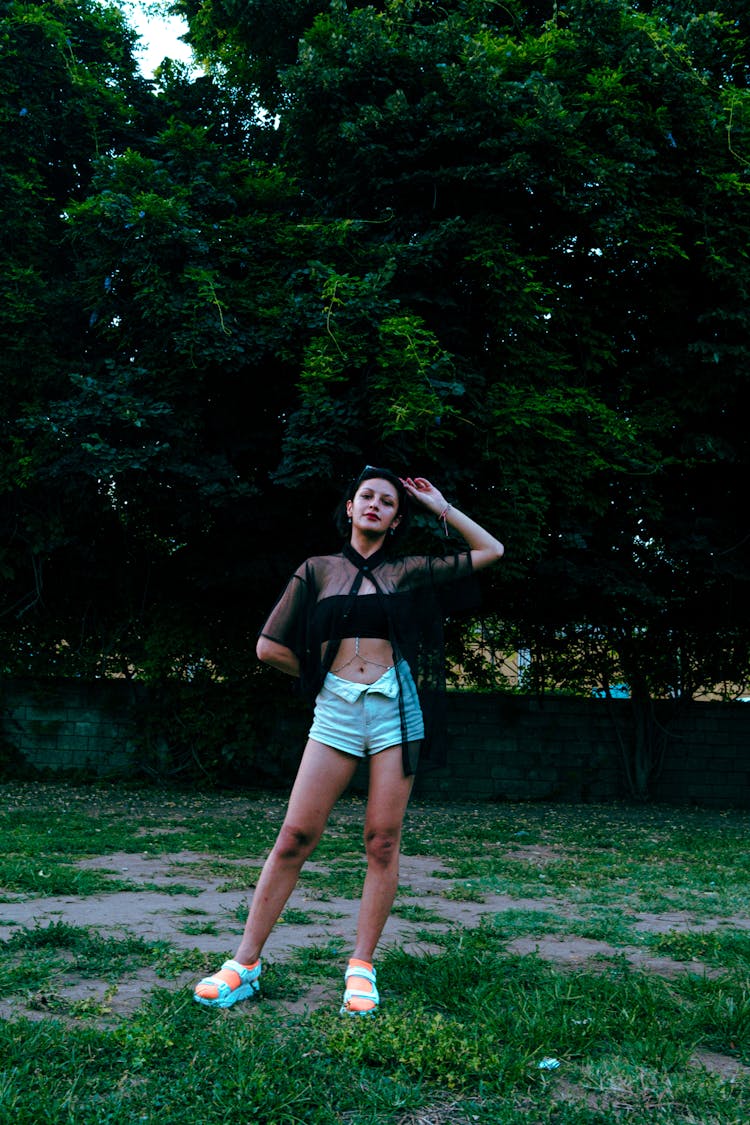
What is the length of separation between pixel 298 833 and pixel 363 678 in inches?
22.8

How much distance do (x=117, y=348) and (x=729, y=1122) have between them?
26.7ft

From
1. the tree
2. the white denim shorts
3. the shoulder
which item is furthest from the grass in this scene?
the tree

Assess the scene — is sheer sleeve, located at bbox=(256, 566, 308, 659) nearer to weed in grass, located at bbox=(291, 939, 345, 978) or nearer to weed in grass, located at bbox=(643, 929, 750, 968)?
weed in grass, located at bbox=(291, 939, 345, 978)

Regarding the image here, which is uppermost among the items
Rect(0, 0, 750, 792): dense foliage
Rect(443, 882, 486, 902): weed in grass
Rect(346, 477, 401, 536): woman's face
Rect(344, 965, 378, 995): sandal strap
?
Rect(0, 0, 750, 792): dense foliage

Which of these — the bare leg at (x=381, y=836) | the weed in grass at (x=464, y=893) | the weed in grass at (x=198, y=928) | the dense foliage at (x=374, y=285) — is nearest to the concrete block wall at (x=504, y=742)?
the dense foliage at (x=374, y=285)

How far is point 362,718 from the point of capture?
141 inches

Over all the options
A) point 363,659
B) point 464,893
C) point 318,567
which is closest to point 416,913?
point 464,893

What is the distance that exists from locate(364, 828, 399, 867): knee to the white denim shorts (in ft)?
0.88

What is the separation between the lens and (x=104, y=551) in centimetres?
1106

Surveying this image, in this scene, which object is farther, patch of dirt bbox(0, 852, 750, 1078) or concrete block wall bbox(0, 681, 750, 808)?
concrete block wall bbox(0, 681, 750, 808)

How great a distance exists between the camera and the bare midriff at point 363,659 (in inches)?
142

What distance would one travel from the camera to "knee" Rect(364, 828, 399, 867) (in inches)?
139

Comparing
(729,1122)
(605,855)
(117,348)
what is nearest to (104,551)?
(117,348)

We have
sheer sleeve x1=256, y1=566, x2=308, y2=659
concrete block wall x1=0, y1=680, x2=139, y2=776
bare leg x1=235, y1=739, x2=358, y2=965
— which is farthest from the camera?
concrete block wall x1=0, y1=680, x2=139, y2=776
